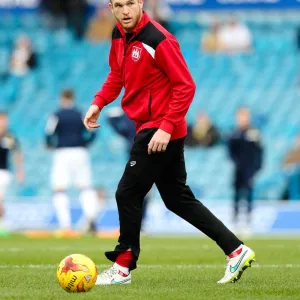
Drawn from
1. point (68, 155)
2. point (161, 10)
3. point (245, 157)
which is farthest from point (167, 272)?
point (161, 10)

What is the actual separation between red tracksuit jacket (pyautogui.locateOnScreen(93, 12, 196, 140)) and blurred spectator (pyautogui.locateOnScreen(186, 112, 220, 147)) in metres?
13.3

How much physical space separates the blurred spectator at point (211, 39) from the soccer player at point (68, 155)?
7.27 metres

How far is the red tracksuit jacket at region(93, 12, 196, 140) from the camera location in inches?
273

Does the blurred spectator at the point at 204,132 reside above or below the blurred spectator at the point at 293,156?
above

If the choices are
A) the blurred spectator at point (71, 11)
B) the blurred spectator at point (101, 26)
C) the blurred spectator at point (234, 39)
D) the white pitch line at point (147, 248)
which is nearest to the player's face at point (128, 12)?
the white pitch line at point (147, 248)

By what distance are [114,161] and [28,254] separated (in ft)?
36.1

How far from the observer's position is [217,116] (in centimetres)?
2248

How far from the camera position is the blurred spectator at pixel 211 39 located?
2325 cm

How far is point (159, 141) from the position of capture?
22.6ft

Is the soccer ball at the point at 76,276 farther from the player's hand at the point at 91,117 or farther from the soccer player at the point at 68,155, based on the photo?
the soccer player at the point at 68,155

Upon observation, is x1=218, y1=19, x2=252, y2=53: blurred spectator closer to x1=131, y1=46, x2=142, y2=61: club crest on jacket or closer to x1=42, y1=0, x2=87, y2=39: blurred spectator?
x1=42, y1=0, x2=87, y2=39: blurred spectator

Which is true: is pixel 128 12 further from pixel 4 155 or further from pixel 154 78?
pixel 4 155

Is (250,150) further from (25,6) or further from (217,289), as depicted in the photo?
(217,289)

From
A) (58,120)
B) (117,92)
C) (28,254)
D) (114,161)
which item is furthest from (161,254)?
(114,161)
